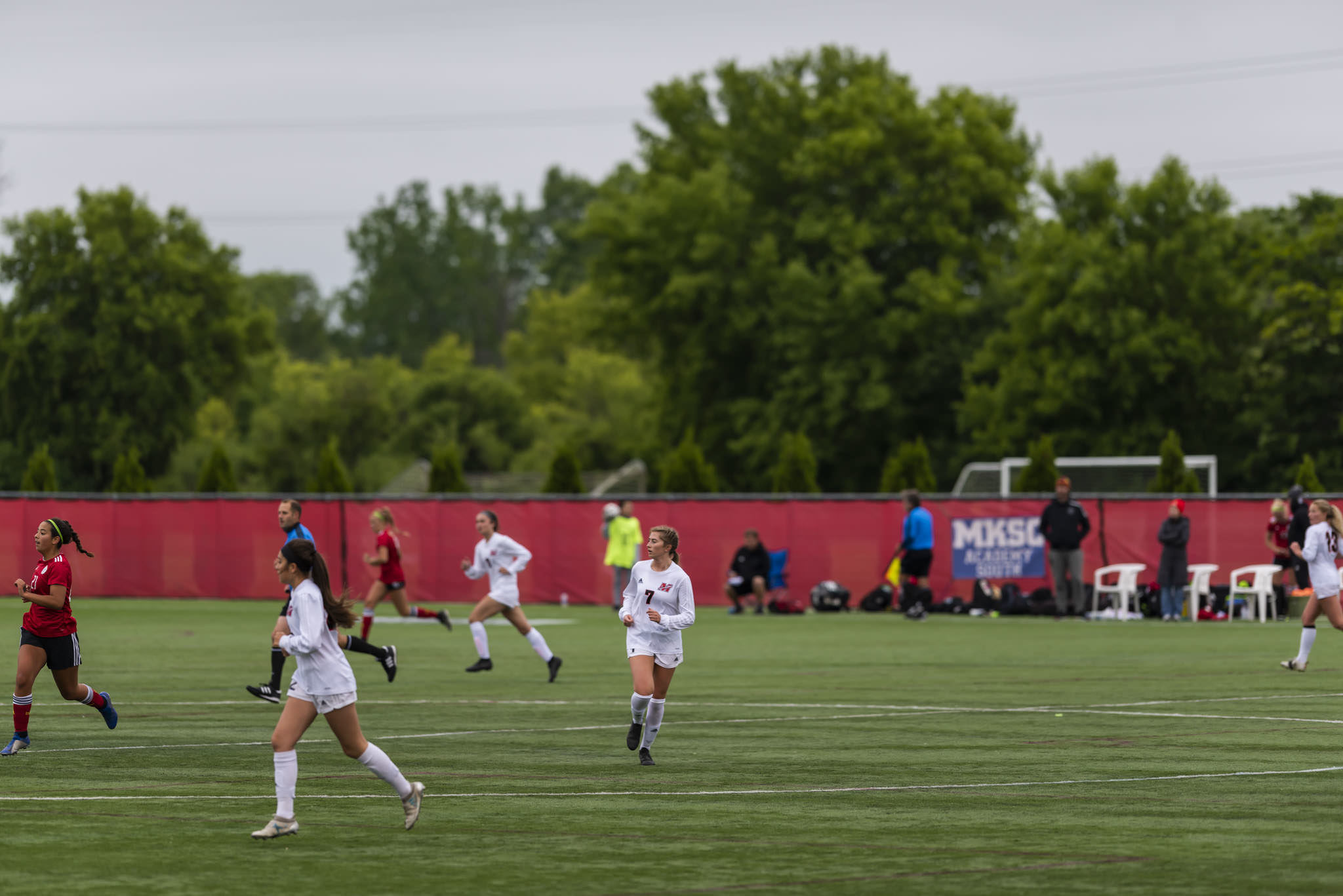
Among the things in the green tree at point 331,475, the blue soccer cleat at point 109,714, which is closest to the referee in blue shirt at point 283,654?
the blue soccer cleat at point 109,714

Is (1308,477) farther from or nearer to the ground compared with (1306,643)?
farther from the ground

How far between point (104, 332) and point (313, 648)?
214 ft

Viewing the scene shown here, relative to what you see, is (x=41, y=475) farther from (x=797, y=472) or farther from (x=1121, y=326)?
(x=1121, y=326)

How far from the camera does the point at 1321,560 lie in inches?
Result: 797

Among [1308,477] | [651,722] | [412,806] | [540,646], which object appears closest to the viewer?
[412,806]

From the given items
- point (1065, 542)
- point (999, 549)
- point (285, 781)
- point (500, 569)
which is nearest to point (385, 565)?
point (500, 569)

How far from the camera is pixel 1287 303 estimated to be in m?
52.9

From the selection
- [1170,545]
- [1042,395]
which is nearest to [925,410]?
[1042,395]

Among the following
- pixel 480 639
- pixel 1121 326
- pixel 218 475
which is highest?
pixel 1121 326

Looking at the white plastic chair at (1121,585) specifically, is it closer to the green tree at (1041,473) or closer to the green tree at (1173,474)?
the green tree at (1173,474)

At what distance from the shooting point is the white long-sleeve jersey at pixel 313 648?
9.50 m

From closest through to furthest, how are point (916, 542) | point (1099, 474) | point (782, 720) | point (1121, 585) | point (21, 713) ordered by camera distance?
1. point (21, 713)
2. point (782, 720)
3. point (916, 542)
4. point (1121, 585)
5. point (1099, 474)

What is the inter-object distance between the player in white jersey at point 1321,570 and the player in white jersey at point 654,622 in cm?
997

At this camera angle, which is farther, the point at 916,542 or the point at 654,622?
the point at 916,542
